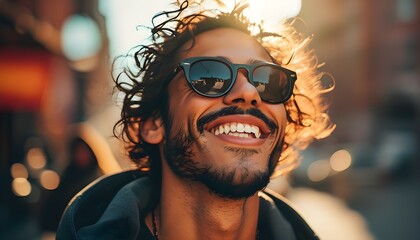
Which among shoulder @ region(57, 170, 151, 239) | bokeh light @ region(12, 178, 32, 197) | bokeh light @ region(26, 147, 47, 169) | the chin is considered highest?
the chin

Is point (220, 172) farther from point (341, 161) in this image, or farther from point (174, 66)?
point (341, 161)

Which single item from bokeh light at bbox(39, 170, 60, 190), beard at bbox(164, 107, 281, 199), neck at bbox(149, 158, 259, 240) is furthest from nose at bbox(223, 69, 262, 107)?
bokeh light at bbox(39, 170, 60, 190)

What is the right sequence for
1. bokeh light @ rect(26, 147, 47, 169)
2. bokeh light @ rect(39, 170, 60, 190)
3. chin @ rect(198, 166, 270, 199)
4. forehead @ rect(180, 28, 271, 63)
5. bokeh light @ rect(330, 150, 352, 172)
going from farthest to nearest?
bokeh light @ rect(330, 150, 352, 172)
bokeh light @ rect(26, 147, 47, 169)
bokeh light @ rect(39, 170, 60, 190)
forehead @ rect(180, 28, 271, 63)
chin @ rect(198, 166, 270, 199)

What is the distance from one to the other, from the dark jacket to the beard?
1.05 ft

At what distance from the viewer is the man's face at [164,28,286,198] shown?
2418 millimetres

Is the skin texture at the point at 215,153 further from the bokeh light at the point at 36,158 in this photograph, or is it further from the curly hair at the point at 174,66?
the bokeh light at the point at 36,158

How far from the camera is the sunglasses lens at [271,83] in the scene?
2.60 meters

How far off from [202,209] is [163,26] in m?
1.07

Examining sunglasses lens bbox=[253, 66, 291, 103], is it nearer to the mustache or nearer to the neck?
the mustache

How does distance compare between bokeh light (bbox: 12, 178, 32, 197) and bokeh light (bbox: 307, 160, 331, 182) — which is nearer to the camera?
bokeh light (bbox: 12, 178, 32, 197)

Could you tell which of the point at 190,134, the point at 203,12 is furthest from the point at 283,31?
the point at 190,134

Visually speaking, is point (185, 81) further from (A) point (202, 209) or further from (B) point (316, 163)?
Result: (B) point (316, 163)

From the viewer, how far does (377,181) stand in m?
24.6

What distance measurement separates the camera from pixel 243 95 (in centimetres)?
251
